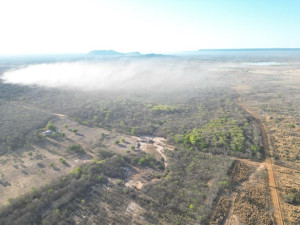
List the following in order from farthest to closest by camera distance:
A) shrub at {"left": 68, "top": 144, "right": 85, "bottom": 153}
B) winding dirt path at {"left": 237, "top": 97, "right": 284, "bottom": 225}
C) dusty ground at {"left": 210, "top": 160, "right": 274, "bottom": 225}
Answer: shrub at {"left": 68, "top": 144, "right": 85, "bottom": 153} < winding dirt path at {"left": 237, "top": 97, "right": 284, "bottom": 225} < dusty ground at {"left": 210, "top": 160, "right": 274, "bottom": 225}

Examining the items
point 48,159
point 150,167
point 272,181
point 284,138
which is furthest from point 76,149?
point 284,138

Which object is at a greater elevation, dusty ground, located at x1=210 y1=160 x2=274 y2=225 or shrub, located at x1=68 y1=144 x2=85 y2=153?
shrub, located at x1=68 y1=144 x2=85 y2=153

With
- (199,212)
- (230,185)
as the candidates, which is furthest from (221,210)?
(230,185)

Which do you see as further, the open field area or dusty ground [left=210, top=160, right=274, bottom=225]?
the open field area

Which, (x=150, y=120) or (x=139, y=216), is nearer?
(x=139, y=216)

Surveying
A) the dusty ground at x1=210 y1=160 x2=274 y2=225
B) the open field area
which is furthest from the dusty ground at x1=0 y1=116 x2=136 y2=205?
the dusty ground at x1=210 y1=160 x2=274 y2=225

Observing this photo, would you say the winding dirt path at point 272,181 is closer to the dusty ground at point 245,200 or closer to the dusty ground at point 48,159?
the dusty ground at point 245,200

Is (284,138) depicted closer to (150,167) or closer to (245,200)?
(245,200)

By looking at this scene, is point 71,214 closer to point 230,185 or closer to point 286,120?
point 230,185

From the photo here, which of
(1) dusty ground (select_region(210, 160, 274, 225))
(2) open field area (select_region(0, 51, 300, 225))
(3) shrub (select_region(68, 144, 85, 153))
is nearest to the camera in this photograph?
(1) dusty ground (select_region(210, 160, 274, 225))

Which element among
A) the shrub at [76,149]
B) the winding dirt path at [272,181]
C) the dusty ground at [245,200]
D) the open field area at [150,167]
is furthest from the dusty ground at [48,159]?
the winding dirt path at [272,181]

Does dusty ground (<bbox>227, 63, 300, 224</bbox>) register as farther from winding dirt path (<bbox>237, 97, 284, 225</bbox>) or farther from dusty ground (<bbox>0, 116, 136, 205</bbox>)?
dusty ground (<bbox>0, 116, 136, 205</bbox>)
